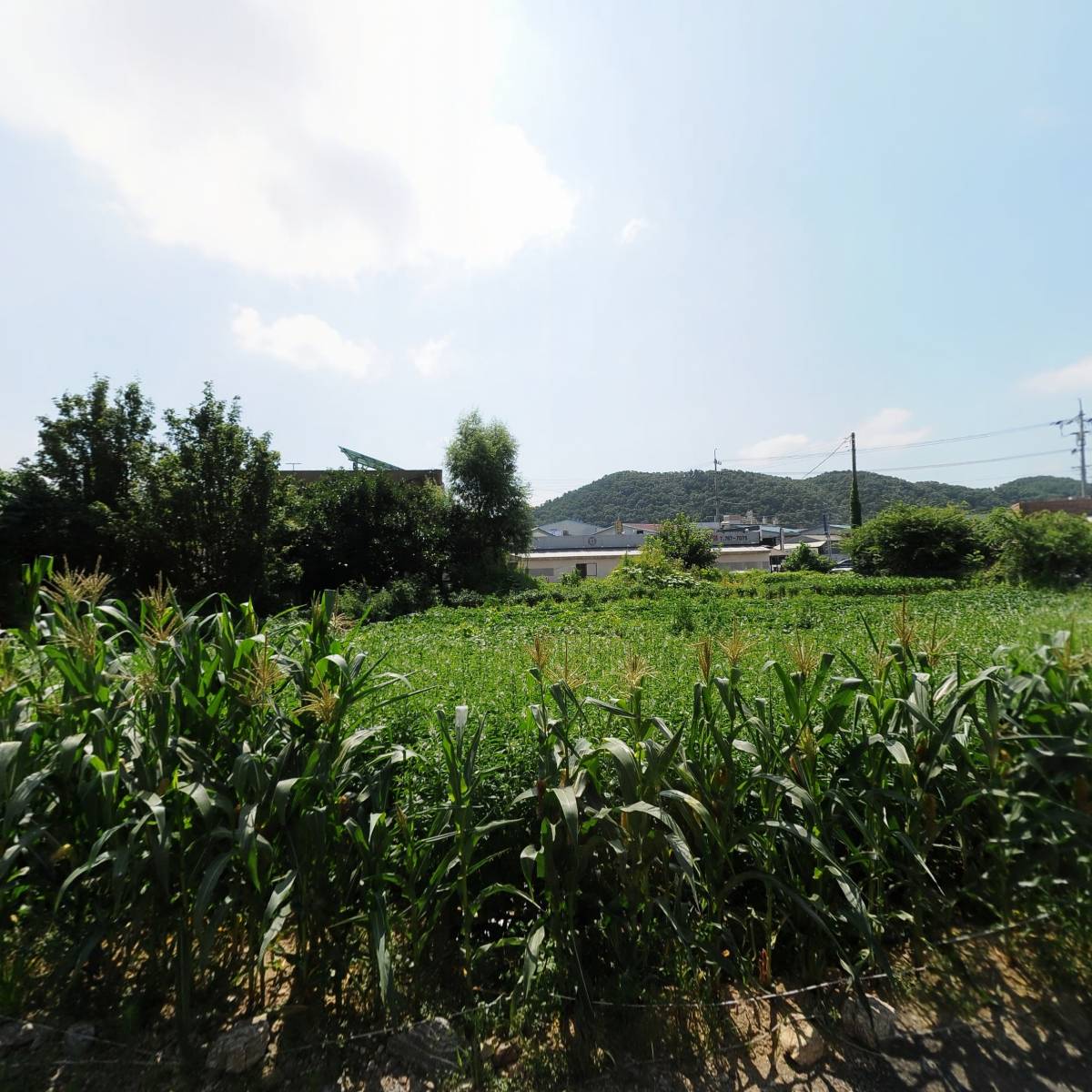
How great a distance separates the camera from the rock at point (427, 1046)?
119cm

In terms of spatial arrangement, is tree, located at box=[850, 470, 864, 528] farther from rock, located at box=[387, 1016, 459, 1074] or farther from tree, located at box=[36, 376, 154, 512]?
rock, located at box=[387, 1016, 459, 1074]

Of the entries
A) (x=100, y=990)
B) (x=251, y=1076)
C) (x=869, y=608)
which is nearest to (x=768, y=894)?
(x=251, y=1076)

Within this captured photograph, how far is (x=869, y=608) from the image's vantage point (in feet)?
24.6

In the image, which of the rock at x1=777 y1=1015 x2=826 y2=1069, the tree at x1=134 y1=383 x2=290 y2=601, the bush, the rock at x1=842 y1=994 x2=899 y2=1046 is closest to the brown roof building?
the rock at x1=842 y1=994 x2=899 y2=1046

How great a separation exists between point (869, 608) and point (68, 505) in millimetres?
13555

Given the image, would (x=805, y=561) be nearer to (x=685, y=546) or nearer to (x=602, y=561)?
(x=685, y=546)

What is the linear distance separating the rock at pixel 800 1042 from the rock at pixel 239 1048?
3.41 feet

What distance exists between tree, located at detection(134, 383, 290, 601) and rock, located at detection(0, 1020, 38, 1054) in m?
10.2

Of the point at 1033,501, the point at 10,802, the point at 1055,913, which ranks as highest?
the point at 1033,501

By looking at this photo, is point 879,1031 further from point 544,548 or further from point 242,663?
point 544,548

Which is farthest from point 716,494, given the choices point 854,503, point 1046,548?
point 1046,548

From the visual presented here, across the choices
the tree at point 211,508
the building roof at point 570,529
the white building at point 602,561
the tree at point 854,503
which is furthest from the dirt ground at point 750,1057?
the building roof at point 570,529

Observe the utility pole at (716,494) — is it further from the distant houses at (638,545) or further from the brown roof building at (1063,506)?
the brown roof building at (1063,506)

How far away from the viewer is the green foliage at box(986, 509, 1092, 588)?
150cm
